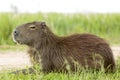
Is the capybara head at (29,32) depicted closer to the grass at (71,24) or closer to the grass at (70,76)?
the grass at (70,76)

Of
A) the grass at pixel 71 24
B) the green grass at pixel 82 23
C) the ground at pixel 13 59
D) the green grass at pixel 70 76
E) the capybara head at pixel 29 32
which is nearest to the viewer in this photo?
the green grass at pixel 70 76

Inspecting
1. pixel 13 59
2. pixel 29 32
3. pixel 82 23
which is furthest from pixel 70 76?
pixel 82 23

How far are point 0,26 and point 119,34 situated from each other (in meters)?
4.13

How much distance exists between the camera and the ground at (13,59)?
9624 mm

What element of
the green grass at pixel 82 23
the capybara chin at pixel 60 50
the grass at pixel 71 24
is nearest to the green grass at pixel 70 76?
the capybara chin at pixel 60 50

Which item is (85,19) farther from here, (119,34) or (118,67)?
(118,67)

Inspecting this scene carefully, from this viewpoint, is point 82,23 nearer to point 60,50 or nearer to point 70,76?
point 60,50

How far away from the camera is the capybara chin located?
28.4 ft

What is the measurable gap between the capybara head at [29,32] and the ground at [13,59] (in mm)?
570

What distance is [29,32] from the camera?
872cm

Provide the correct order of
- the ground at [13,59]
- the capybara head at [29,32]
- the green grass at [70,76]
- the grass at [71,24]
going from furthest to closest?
1. the grass at [71,24]
2. the ground at [13,59]
3. the capybara head at [29,32]
4. the green grass at [70,76]

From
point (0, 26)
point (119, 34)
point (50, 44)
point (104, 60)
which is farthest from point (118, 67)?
point (119, 34)

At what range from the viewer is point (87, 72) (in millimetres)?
8469

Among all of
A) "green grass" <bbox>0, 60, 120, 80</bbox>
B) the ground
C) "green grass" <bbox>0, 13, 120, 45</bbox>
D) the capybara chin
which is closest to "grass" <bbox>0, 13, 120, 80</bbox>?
"green grass" <bbox>0, 13, 120, 45</bbox>
